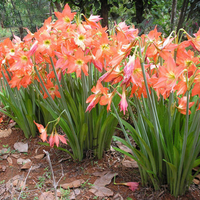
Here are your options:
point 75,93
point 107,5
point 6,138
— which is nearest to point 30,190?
point 75,93

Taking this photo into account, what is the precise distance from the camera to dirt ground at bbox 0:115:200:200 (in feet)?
4.94

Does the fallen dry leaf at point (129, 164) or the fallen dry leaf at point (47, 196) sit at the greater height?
the fallen dry leaf at point (47, 196)

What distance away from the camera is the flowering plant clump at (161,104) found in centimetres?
98

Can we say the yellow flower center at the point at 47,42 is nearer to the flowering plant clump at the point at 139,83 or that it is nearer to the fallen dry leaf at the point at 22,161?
the flowering plant clump at the point at 139,83

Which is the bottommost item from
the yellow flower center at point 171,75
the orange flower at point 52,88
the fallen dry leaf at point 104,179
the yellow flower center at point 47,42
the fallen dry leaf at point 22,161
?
the fallen dry leaf at point 22,161

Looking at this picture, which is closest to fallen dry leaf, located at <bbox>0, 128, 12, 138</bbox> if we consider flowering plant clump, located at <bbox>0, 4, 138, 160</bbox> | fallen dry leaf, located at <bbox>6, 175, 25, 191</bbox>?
flowering plant clump, located at <bbox>0, 4, 138, 160</bbox>

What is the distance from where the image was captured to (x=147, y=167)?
4.54 feet

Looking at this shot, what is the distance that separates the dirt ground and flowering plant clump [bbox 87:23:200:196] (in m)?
0.16

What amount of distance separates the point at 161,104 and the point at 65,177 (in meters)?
1.00

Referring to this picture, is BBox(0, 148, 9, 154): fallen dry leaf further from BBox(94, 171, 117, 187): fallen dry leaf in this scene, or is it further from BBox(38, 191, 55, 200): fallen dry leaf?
BBox(94, 171, 117, 187): fallen dry leaf

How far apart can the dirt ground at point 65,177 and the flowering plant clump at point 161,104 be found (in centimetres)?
16

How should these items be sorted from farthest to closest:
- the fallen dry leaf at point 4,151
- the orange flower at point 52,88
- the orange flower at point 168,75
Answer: the fallen dry leaf at point 4,151
the orange flower at point 52,88
the orange flower at point 168,75

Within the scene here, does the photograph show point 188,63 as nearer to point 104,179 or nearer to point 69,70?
point 69,70

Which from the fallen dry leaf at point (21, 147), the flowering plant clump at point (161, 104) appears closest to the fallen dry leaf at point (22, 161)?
the fallen dry leaf at point (21, 147)
